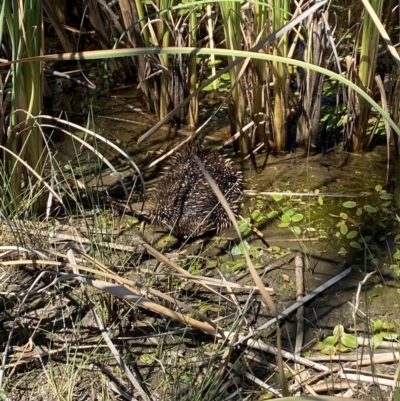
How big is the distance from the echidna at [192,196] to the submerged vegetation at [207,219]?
1 centimetres

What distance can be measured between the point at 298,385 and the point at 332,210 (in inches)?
41.6

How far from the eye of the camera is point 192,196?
2.89 meters

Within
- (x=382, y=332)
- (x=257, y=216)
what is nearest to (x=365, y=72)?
A: (x=257, y=216)

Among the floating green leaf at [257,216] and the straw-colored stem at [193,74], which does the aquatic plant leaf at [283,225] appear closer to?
the floating green leaf at [257,216]

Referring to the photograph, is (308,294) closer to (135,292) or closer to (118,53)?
(135,292)

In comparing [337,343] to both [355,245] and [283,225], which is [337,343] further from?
[283,225]

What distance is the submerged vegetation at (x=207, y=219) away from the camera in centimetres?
200

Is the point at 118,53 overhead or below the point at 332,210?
overhead

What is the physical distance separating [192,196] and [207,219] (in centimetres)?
15

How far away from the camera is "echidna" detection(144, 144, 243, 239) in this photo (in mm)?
2816

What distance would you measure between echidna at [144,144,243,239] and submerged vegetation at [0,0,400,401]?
10 millimetres

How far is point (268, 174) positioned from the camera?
3117 mm

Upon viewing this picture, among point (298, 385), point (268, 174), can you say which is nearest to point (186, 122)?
point (268, 174)

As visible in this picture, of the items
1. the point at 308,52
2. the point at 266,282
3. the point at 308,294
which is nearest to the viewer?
the point at 308,294
